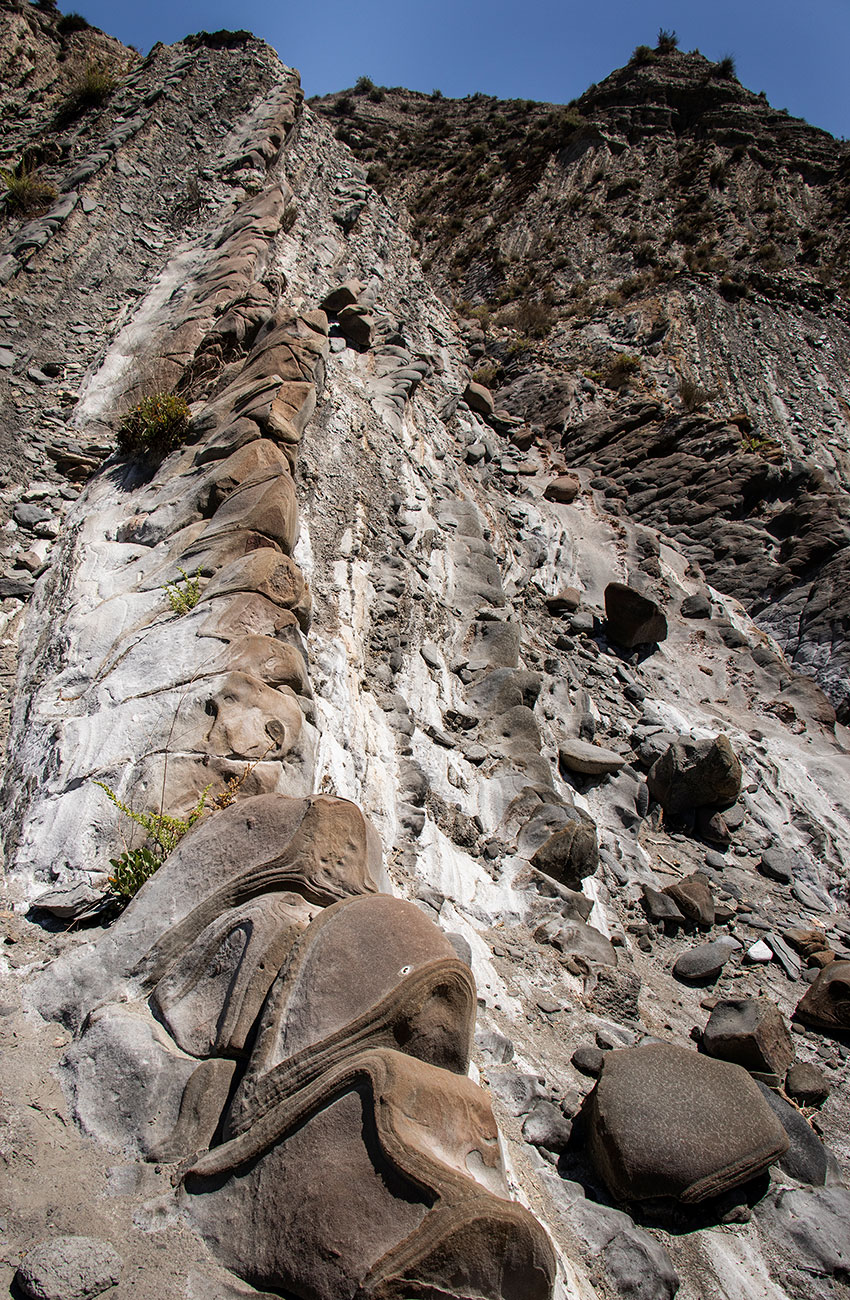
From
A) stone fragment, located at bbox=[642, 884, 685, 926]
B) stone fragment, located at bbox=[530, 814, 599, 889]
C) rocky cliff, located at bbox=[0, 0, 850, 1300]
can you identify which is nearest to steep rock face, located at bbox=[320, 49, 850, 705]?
rocky cliff, located at bbox=[0, 0, 850, 1300]

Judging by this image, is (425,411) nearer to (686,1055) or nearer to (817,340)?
(686,1055)

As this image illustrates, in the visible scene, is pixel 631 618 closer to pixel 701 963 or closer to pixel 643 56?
pixel 701 963

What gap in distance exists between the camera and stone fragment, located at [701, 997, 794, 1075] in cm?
341

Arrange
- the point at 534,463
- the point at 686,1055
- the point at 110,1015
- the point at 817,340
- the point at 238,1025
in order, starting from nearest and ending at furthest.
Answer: the point at 238,1025, the point at 110,1015, the point at 686,1055, the point at 534,463, the point at 817,340

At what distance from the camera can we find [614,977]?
12.7ft

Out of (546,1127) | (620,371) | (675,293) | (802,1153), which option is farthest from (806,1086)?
(675,293)

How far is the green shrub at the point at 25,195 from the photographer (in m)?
8.98

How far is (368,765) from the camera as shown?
14.1 feet

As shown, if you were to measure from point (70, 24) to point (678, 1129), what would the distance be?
19.7 meters

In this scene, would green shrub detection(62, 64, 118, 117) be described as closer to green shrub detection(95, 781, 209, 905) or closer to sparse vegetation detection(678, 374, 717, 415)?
sparse vegetation detection(678, 374, 717, 415)

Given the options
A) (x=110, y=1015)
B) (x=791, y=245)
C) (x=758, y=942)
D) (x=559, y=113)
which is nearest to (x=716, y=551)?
(x=758, y=942)

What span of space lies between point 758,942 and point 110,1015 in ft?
14.2

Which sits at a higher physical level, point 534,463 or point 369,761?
point 534,463

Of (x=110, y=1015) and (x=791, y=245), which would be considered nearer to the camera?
(x=110, y=1015)
